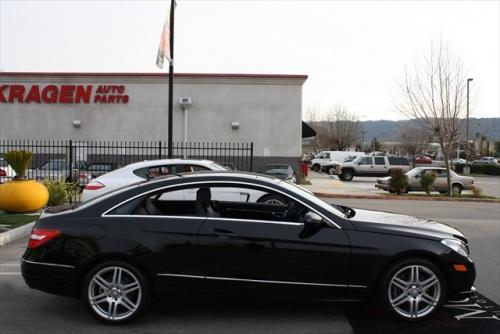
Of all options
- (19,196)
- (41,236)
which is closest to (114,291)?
(41,236)

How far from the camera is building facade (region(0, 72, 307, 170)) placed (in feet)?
96.4

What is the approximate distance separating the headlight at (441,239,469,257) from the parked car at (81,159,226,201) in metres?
6.07

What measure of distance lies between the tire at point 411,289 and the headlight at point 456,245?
0.28 meters

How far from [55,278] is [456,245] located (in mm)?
3994

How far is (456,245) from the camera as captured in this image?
5.33 metres

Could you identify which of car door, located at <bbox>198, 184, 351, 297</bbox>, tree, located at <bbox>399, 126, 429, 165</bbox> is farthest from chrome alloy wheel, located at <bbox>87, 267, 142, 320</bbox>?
tree, located at <bbox>399, 126, 429, 165</bbox>

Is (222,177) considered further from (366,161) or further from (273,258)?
(366,161)

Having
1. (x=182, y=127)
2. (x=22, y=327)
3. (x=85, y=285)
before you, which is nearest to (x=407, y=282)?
(x=85, y=285)

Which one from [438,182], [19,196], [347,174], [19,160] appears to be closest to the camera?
[19,196]

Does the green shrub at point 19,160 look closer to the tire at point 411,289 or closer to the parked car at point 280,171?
the tire at point 411,289

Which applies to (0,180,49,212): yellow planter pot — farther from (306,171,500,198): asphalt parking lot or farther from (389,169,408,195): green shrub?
(389,169,408,195): green shrub

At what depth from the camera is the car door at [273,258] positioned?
506 centimetres

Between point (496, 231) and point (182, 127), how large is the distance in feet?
→ 66.8

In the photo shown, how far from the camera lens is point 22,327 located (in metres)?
5.02
